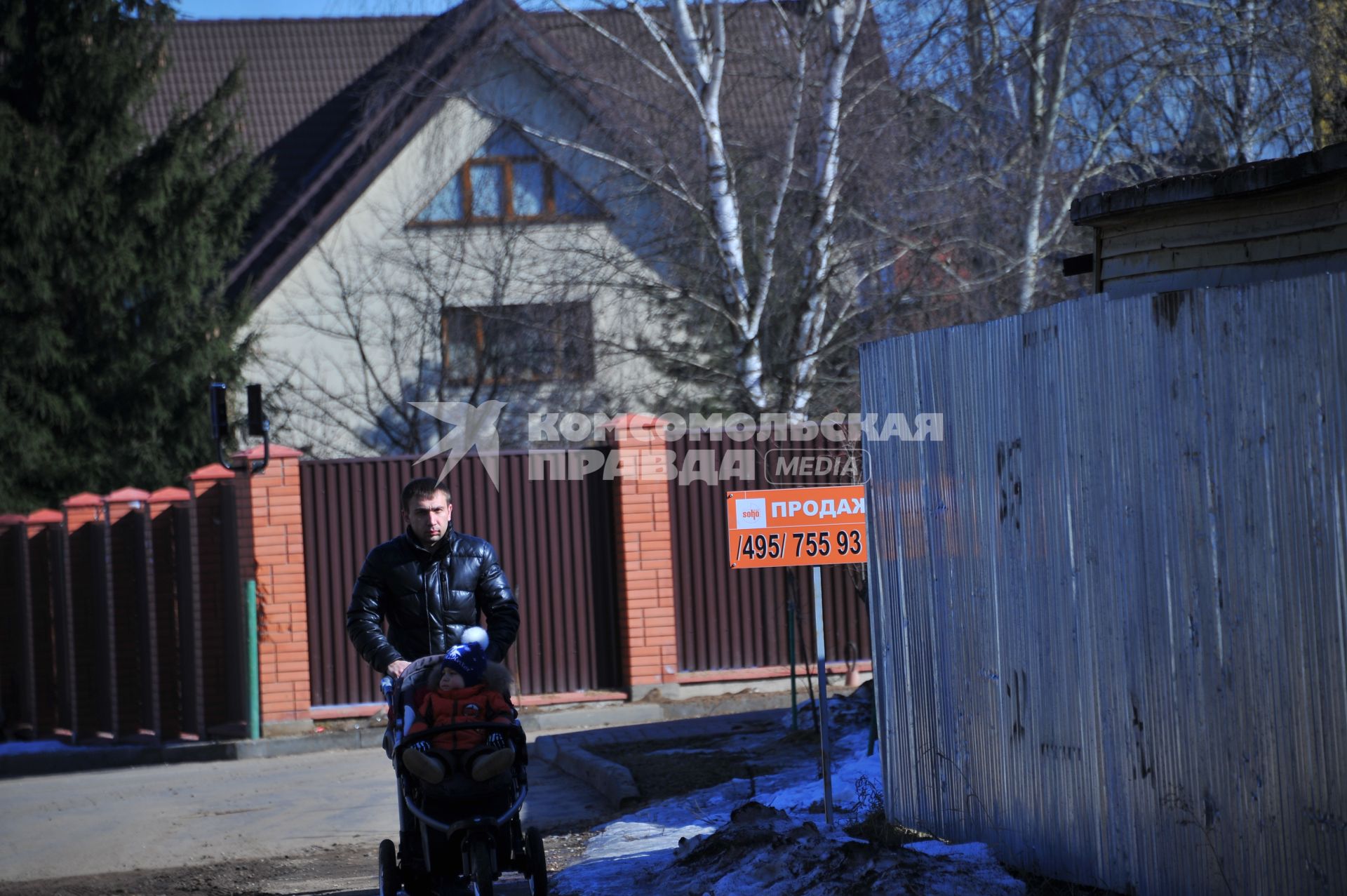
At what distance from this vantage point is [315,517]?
510 inches

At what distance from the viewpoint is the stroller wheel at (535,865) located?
5363 mm

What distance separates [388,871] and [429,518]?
1.44 metres

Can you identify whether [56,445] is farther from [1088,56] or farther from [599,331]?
[1088,56]

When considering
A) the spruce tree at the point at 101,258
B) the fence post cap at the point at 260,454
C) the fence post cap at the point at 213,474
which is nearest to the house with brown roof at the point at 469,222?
the spruce tree at the point at 101,258

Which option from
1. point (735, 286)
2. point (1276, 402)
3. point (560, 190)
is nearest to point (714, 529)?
point (735, 286)

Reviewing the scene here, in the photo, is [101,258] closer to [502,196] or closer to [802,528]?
[502,196]

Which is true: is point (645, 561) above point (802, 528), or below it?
below

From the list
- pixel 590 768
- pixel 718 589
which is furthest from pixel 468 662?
pixel 718 589

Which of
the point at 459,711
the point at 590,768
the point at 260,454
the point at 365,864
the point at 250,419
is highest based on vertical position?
the point at 250,419

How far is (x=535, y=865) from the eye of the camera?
5.36 metres

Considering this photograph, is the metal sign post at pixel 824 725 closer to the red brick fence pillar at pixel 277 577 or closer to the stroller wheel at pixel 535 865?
the stroller wheel at pixel 535 865

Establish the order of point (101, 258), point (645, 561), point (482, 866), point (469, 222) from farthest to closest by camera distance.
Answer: point (101, 258), point (469, 222), point (645, 561), point (482, 866)

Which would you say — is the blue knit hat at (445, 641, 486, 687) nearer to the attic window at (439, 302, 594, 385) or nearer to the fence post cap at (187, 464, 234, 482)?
the fence post cap at (187, 464, 234, 482)

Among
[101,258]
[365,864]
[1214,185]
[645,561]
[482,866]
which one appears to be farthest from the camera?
[101,258]
